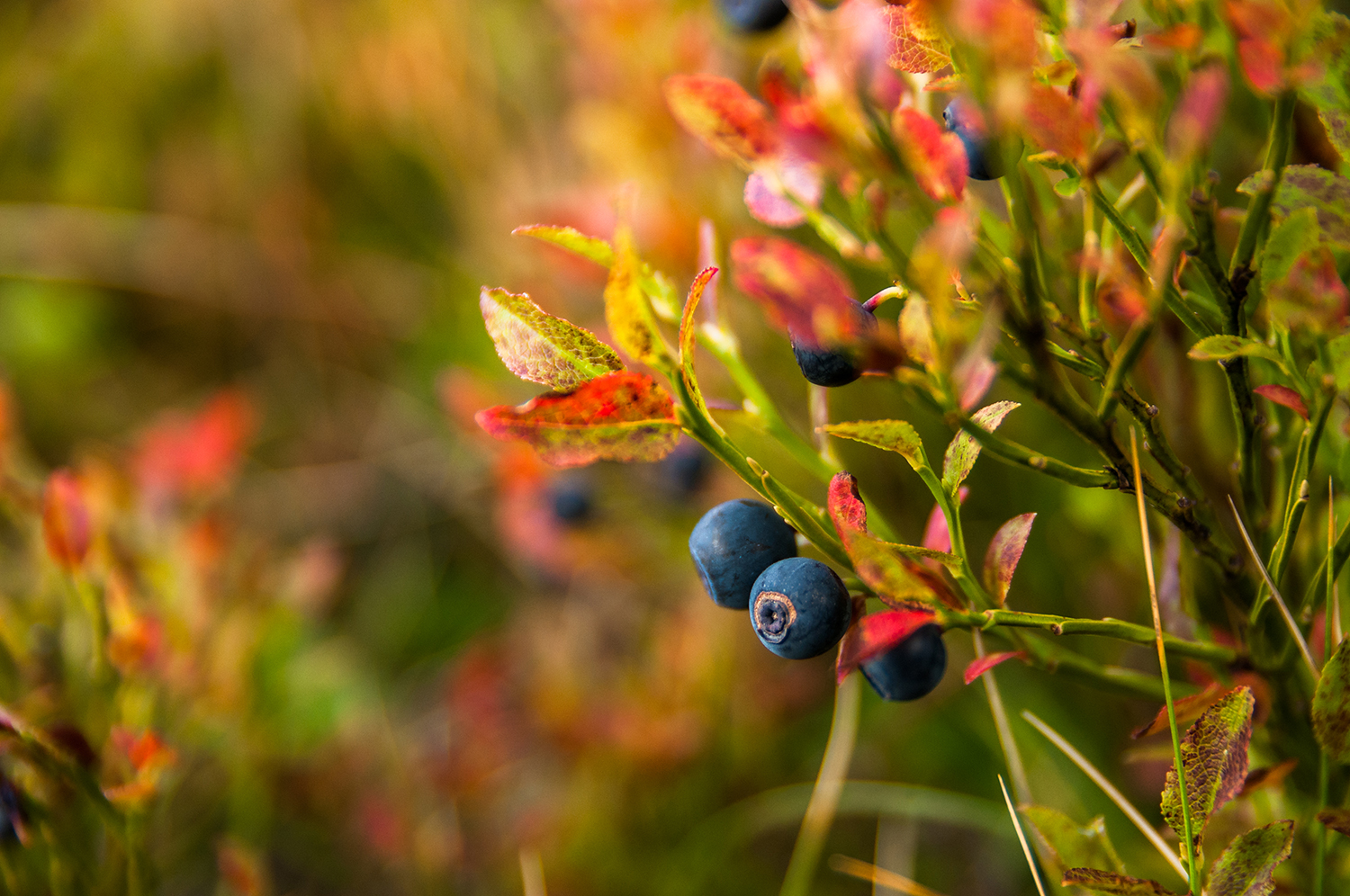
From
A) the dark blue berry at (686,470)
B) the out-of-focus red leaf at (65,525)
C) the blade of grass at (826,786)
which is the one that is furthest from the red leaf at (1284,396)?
the out-of-focus red leaf at (65,525)

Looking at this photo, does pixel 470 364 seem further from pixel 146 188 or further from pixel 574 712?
pixel 146 188

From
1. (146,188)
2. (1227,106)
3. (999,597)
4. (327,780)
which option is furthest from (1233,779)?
(146,188)

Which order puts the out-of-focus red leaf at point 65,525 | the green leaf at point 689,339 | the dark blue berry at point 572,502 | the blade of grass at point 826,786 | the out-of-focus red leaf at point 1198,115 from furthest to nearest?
the dark blue berry at point 572,502 < the blade of grass at point 826,786 < the out-of-focus red leaf at point 65,525 < the green leaf at point 689,339 < the out-of-focus red leaf at point 1198,115

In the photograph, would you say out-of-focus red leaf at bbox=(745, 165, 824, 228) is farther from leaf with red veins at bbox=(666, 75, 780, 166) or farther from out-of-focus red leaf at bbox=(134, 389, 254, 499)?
out-of-focus red leaf at bbox=(134, 389, 254, 499)

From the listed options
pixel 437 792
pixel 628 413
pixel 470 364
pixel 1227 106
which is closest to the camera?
pixel 628 413

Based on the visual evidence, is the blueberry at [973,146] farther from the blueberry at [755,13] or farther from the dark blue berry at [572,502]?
the dark blue berry at [572,502]

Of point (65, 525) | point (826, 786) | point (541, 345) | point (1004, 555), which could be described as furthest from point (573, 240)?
point (826, 786)

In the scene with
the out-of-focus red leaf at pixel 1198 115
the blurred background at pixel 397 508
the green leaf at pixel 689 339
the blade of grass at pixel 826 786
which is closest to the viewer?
the out-of-focus red leaf at pixel 1198 115
